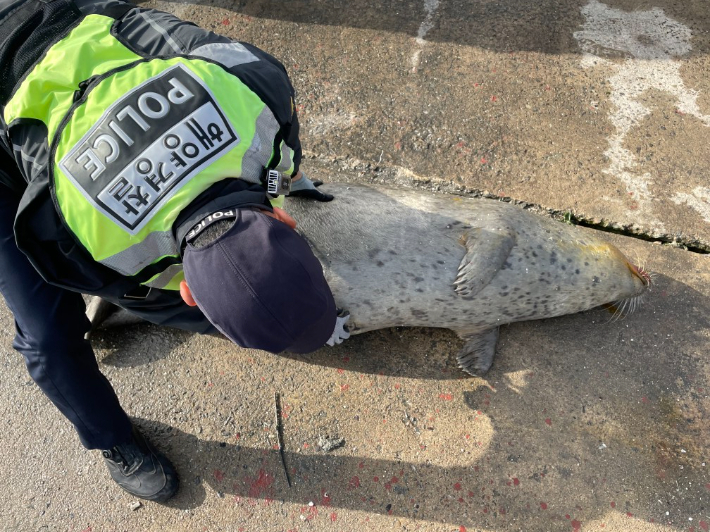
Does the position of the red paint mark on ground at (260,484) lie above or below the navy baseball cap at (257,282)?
below

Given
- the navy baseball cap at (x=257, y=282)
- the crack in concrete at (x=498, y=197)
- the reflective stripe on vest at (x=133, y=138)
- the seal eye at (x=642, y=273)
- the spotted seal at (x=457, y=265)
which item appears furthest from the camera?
the crack in concrete at (x=498, y=197)

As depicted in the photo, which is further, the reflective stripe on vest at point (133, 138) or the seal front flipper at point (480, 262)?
the seal front flipper at point (480, 262)

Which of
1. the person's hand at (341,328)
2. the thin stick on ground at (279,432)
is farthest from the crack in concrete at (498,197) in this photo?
the thin stick on ground at (279,432)

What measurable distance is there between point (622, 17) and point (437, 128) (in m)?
1.62

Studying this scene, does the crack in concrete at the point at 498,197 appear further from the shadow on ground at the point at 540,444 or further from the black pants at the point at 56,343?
the black pants at the point at 56,343

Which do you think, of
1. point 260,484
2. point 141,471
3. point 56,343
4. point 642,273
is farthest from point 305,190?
point 642,273

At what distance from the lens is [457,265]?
276cm

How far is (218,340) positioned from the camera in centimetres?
312

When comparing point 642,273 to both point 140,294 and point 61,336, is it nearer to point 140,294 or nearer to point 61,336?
point 140,294

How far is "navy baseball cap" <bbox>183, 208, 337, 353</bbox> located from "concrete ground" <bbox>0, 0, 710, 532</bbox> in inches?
52.4

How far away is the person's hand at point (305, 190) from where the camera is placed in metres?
2.77

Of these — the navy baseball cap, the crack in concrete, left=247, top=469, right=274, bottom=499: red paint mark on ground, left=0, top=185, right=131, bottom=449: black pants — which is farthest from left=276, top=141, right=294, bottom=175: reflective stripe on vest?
left=247, top=469, right=274, bottom=499: red paint mark on ground

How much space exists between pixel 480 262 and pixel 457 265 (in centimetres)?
12

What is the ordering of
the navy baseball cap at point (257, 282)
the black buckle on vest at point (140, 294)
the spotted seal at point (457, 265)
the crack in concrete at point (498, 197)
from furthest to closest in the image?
the crack in concrete at point (498, 197)
the spotted seal at point (457, 265)
the black buckle on vest at point (140, 294)
the navy baseball cap at point (257, 282)
